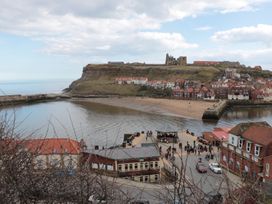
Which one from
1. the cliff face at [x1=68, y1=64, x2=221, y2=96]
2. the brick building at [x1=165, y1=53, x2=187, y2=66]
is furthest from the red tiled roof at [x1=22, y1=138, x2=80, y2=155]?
the brick building at [x1=165, y1=53, x2=187, y2=66]

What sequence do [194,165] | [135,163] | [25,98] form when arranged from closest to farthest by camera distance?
[135,163] → [194,165] → [25,98]

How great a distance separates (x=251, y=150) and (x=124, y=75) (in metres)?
126

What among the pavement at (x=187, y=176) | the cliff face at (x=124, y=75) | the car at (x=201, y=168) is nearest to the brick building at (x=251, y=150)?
the pavement at (x=187, y=176)

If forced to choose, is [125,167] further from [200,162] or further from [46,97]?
[46,97]

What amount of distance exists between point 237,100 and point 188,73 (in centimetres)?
4941

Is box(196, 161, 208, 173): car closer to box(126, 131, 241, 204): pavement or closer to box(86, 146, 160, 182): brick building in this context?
box(126, 131, 241, 204): pavement

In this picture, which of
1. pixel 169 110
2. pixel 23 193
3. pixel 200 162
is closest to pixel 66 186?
pixel 23 193

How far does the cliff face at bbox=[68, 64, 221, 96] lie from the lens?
11882 centimetres

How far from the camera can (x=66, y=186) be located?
606cm

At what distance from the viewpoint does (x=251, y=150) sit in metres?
22.6

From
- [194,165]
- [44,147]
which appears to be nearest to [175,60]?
[194,165]

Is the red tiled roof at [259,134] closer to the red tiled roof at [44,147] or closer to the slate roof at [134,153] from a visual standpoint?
the slate roof at [134,153]

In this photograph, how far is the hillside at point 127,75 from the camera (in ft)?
386

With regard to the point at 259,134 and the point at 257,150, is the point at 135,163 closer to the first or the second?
the point at 257,150
